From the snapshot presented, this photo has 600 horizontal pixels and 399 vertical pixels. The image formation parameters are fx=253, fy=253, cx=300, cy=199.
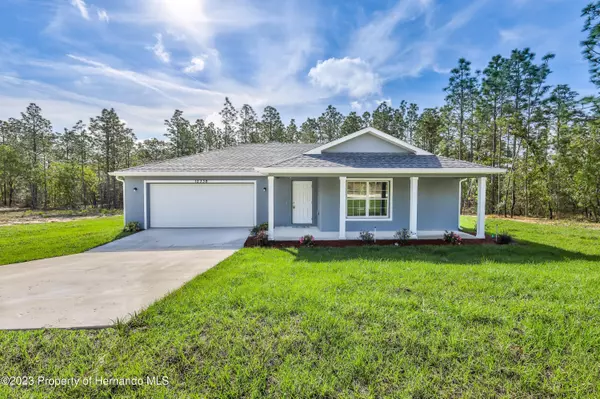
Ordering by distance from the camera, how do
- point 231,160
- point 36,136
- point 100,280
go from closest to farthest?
1. point 100,280
2. point 231,160
3. point 36,136

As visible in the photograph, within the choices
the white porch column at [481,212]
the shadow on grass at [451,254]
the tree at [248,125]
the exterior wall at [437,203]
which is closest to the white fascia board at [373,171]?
the white porch column at [481,212]

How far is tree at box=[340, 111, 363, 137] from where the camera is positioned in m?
34.9

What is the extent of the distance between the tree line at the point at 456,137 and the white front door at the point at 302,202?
35.0 feet

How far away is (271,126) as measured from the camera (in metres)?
34.9

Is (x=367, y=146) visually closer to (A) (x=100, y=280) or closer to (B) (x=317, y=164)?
(B) (x=317, y=164)

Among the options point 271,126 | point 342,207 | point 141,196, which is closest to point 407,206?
point 342,207

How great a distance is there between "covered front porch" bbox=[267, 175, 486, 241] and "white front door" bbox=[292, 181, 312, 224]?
117 cm

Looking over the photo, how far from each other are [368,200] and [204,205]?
731cm

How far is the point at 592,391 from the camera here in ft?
7.81

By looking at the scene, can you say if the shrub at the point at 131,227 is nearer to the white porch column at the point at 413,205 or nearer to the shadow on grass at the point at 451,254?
the shadow on grass at the point at 451,254

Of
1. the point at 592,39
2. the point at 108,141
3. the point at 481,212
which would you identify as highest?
the point at 108,141

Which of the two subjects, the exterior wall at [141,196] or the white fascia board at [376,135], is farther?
the exterior wall at [141,196]

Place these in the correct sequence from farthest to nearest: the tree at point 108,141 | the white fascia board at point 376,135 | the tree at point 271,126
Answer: the tree at point 271,126 < the tree at point 108,141 < the white fascia board at point 376,135

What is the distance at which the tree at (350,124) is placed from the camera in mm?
34906
